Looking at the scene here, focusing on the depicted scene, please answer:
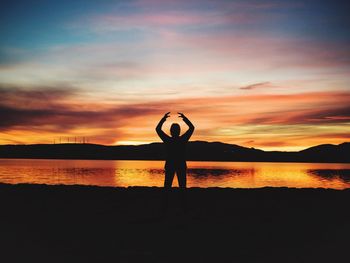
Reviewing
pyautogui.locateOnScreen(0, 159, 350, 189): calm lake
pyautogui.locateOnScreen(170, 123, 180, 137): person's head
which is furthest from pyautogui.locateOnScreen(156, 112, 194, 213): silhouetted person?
pyautogui.locateOnScreen(0, 159, 350, 189): calm lake

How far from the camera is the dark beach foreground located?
6527mm

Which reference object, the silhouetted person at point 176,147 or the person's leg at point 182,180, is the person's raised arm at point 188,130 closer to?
the silhouetted person at point 176,147

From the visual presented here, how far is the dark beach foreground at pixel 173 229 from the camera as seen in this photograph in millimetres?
6527

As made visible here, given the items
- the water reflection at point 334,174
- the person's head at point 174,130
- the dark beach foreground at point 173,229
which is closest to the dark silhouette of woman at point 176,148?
the person's head at point 174,130

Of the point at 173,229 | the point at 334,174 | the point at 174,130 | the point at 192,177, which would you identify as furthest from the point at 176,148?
the point at 334,174

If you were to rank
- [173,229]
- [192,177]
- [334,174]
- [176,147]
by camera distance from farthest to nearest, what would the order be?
[334,174]
[192,177]
[176,147]
[173,229]

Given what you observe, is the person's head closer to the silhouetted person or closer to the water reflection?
the silhouetted person

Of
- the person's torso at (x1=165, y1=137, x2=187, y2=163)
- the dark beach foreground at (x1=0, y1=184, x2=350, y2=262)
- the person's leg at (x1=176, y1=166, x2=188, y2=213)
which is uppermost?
the person's torso at (x1=165, y1=137, x2=187, y2=163)

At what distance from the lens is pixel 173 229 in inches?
343

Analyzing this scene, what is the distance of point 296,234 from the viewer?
827 cm

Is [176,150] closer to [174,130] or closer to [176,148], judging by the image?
[176,148]

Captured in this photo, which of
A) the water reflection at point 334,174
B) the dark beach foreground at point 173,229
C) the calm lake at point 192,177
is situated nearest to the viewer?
the dark beach foreground at point 173,229

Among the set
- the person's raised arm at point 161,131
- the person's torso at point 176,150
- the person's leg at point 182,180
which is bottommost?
the person's leg at point 182,180

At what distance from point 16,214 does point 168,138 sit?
4.80 meters
